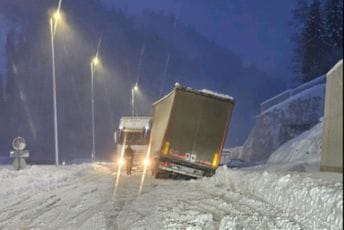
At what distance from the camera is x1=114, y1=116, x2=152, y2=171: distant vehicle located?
32.2 metres

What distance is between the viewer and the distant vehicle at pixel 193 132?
72.0ft

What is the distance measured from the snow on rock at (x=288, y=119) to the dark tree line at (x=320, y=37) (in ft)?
50.7

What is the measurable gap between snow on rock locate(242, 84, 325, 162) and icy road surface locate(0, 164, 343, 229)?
31314mm

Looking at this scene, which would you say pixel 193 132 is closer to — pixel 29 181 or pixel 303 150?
pixel 29 181

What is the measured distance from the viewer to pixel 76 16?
127 m

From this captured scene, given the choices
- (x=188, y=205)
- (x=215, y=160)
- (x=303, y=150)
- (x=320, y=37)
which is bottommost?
(x=188, y=205)

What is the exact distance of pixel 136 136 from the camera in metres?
33.2

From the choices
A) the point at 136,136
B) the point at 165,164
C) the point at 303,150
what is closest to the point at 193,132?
the point at 165,164

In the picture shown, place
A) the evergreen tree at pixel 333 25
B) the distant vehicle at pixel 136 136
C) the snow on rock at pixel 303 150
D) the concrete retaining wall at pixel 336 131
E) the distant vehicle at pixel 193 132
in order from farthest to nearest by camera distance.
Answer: the evergreen tree at pixel 333 25 → the distant vehicle at pixel 136 136 → the snow on rock at pixel 303 150 → the distant vehicle at pixel 193 132 → the concrete retaining wall at pixel 336 131

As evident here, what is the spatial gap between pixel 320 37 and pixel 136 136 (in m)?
40.2

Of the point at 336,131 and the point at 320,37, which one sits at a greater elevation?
the point at 320,37

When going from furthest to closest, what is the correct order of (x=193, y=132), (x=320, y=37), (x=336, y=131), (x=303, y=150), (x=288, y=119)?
(x=320, y=37)
(x=288, y=119)
(x=303, y=150)
(x=193, y=132)
(x=336, y=131)

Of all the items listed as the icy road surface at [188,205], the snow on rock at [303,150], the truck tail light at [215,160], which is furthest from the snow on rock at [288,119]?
the icy road surface at [188,205]

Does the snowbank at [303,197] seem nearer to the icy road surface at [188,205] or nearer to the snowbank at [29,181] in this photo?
the icy road surface at [188,205]
